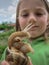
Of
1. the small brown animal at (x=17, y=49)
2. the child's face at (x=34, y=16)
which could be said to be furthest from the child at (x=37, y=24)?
the small brown animal at (x=17, y=49)

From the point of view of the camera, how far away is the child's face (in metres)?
1.31

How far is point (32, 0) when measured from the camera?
1445 mm

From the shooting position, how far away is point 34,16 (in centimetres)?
132

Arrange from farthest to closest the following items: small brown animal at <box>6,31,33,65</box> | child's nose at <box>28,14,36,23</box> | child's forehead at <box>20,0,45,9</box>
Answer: child's forehead at <box>20,0,45,9</box>
child's nose at <box>28,14,36,23</box>
small brown animal at <box>6,31,33,65</box>

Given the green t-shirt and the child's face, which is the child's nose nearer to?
the child's face

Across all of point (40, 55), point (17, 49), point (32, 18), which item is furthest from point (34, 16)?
point (17, 49)

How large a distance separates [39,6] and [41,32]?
14 centimetres

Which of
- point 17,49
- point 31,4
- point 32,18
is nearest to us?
point 17,49

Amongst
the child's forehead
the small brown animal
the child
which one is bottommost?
the small brown animal

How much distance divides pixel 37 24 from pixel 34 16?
0.04 m

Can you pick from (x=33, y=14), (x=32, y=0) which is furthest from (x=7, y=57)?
(x=32, y=0)

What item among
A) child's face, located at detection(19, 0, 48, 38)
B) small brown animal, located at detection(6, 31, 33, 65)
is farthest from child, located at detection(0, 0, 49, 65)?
small brown animal, located at detection(6, 31, 33, 65)

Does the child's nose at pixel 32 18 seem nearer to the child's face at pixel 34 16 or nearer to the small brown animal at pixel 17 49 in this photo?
the child's face at pixel 34 16

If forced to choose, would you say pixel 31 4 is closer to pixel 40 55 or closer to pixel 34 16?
pixel 34 16
